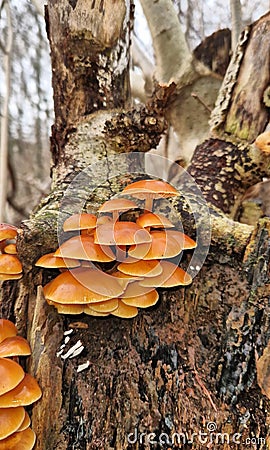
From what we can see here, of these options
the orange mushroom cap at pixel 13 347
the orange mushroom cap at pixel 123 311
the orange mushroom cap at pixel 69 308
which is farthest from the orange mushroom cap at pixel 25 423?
the orange mushroom cap at pixel 123 311

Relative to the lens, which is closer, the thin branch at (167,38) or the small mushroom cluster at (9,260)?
the small mushroom cluster at (9,260)

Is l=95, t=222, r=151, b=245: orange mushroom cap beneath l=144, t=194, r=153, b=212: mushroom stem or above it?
beneath

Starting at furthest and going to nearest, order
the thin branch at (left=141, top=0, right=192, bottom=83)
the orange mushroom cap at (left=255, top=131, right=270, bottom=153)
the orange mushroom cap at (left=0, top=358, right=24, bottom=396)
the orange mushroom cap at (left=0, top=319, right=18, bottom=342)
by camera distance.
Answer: the thin branch at (left=141, top=0, right=192, bottom=83) < the orange mushroom cap at (left=255, top=131, right=270, bottom=153) < the orange mushroom cap at (left=0, top=319, right=18, bottom=342) < the orange mushroom cap at (left=0, top=358, right=24, bottom=396)

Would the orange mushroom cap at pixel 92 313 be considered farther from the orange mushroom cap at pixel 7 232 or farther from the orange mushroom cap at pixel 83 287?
the orange mushroom cap at pixel 7 232

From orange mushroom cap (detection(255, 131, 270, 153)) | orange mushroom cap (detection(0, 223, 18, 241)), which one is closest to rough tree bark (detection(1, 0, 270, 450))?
orange mushroom cap (detection(0, 223, 18, 241))

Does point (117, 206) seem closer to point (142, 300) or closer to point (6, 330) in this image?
point (142, 300)

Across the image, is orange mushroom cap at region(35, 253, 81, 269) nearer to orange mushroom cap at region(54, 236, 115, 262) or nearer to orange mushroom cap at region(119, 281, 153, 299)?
orange mushroom cap at region(54, 236, 115, 262)
